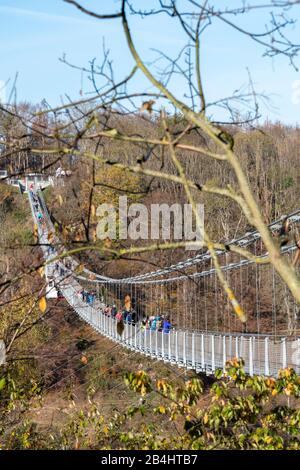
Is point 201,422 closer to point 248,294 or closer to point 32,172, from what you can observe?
point 32,172

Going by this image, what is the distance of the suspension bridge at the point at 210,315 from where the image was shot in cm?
1050

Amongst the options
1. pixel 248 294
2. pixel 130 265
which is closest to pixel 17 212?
pixel 130 265

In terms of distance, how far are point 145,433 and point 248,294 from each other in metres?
10.7

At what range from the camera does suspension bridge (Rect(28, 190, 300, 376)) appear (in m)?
10.5

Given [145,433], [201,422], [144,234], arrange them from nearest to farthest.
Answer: [201,422] < [145,433] < [144,234]

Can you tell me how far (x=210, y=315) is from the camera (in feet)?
57.4

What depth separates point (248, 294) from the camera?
15.7 meters

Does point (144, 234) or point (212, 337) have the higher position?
point (144, 234)

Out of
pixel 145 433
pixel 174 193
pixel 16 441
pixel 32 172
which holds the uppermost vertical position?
pixel 174 193

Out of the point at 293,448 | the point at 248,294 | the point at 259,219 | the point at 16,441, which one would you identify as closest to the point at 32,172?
the point at 259,219

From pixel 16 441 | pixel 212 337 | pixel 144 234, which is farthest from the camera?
pixel 144 234

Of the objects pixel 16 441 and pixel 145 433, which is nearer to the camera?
pixel 145 433
